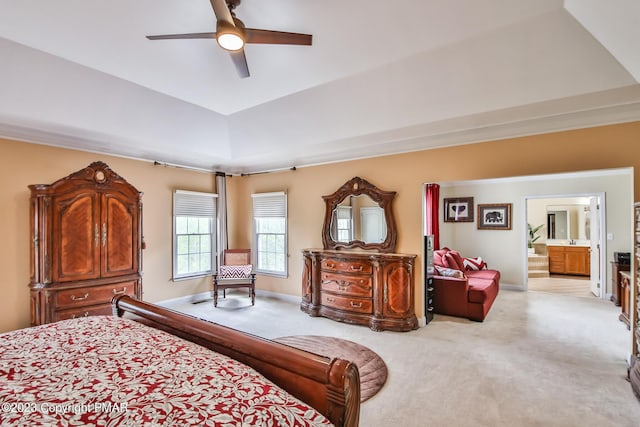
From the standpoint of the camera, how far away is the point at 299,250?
5594 mm

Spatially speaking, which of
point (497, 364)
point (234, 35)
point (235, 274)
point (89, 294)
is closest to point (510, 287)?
point (497, 364)

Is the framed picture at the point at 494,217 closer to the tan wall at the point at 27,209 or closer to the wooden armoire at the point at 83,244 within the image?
the tan wall at the point at 27,209

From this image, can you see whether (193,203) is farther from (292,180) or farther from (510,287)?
(510,287)

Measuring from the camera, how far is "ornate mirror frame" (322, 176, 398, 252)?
4488 mm

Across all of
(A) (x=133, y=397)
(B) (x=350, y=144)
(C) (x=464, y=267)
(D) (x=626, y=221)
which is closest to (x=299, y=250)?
(B) (x=350, y=144)

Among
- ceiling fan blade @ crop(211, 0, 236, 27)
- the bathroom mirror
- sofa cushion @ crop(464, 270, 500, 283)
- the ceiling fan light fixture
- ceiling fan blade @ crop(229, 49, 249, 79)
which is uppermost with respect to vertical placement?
ceiling fan blade @ crop(211, 0, 236, 27)

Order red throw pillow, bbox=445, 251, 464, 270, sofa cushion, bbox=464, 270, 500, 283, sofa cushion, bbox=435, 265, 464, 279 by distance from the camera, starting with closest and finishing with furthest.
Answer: sofa cushion, bbox=435, 265, 464, 279, sofa cushion, bbox=464, 270, 500, 283, red throw pillow, bbox=445, 251, 464, 270

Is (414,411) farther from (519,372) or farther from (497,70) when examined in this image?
(497,70)

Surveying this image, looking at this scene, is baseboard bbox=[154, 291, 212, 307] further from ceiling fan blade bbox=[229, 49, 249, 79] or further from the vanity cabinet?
the vanity cabinet

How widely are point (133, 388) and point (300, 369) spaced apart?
65cm

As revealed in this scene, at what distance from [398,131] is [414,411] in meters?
3.08

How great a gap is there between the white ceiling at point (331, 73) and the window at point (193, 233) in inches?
46.7

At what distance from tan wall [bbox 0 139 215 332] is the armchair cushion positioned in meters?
0.89

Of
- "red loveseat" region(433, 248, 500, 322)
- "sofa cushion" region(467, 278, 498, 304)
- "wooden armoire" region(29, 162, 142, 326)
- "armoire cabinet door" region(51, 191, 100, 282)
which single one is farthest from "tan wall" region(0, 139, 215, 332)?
"sofa cushion" region(467, 278, 498, 304)
